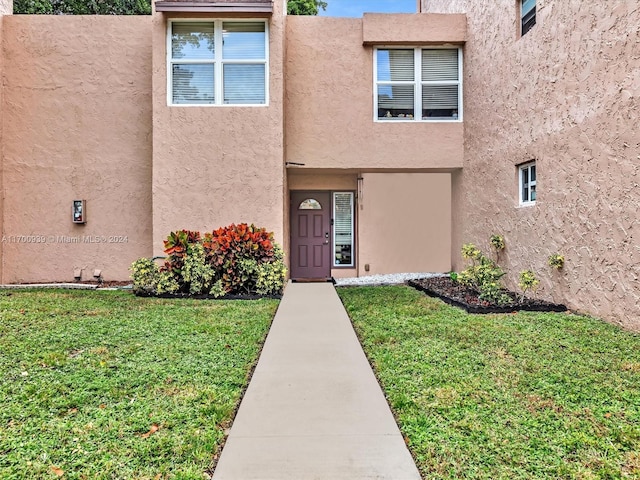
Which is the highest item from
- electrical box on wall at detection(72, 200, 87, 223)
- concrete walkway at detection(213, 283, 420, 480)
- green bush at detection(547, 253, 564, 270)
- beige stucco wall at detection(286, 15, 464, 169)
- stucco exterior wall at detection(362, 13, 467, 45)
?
stucco exterior wall at detection(362, 13, 467, 45)

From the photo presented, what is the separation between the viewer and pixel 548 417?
9.64ft

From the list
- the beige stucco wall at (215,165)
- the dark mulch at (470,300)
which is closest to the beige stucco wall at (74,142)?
the beige stucco wall at (215,165)

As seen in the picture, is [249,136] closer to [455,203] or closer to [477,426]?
[455,203]

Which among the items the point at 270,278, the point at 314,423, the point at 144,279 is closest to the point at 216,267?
the point at 270,278

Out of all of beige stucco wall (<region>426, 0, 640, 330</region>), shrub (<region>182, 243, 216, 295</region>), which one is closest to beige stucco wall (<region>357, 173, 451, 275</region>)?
beige stucco wall (<region>426, 0, 640, 330</region>)

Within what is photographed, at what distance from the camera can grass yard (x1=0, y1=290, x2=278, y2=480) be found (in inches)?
96.7

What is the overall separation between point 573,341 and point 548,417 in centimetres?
212

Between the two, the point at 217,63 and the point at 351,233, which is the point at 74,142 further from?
the point at 351,233

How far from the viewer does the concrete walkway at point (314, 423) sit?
2.43 metres

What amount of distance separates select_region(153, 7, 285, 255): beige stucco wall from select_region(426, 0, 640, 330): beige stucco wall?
428cm

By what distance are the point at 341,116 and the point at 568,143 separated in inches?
196

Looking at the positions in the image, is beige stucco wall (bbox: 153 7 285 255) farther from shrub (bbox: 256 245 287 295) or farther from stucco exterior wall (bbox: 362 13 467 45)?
stucco exterior wall (bbox: 362 13 467 45)

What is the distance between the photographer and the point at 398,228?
1164cm

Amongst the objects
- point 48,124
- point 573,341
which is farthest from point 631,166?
point 48,124
